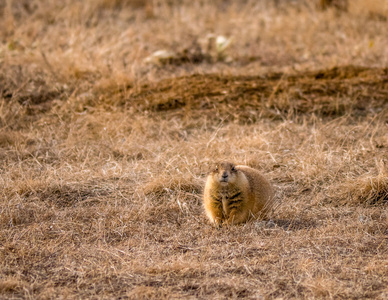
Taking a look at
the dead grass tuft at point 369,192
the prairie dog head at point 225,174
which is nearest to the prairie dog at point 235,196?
the prairie dog head at point 225,174

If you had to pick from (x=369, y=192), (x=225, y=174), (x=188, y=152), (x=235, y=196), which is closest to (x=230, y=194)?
(x=235, y=196)

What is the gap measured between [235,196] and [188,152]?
1.74 metres

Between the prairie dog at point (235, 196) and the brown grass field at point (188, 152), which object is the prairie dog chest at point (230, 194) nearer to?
the prairie dog at point (235, 196)

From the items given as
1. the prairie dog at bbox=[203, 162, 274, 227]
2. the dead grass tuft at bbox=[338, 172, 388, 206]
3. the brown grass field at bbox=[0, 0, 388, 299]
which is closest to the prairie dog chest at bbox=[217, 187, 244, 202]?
the prairie dog at bbox=[203, 162, 274, 227]

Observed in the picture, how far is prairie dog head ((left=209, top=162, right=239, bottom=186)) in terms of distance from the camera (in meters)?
4.40

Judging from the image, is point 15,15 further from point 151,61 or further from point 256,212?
point 256,212

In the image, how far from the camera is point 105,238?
14.5ft

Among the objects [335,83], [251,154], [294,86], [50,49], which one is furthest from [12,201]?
[50,49]

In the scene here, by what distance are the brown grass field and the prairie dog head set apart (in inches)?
17.5

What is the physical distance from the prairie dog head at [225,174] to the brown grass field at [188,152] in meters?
0.44

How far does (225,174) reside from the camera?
4.40 meters

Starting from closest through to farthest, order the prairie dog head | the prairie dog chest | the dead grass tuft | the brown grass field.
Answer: the brown grass field → the prairie dog head → the prairie dog chest → the dead grass tuft

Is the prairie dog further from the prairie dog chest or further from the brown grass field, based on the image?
the brown grass field

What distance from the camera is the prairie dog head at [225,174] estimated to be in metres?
4.40
